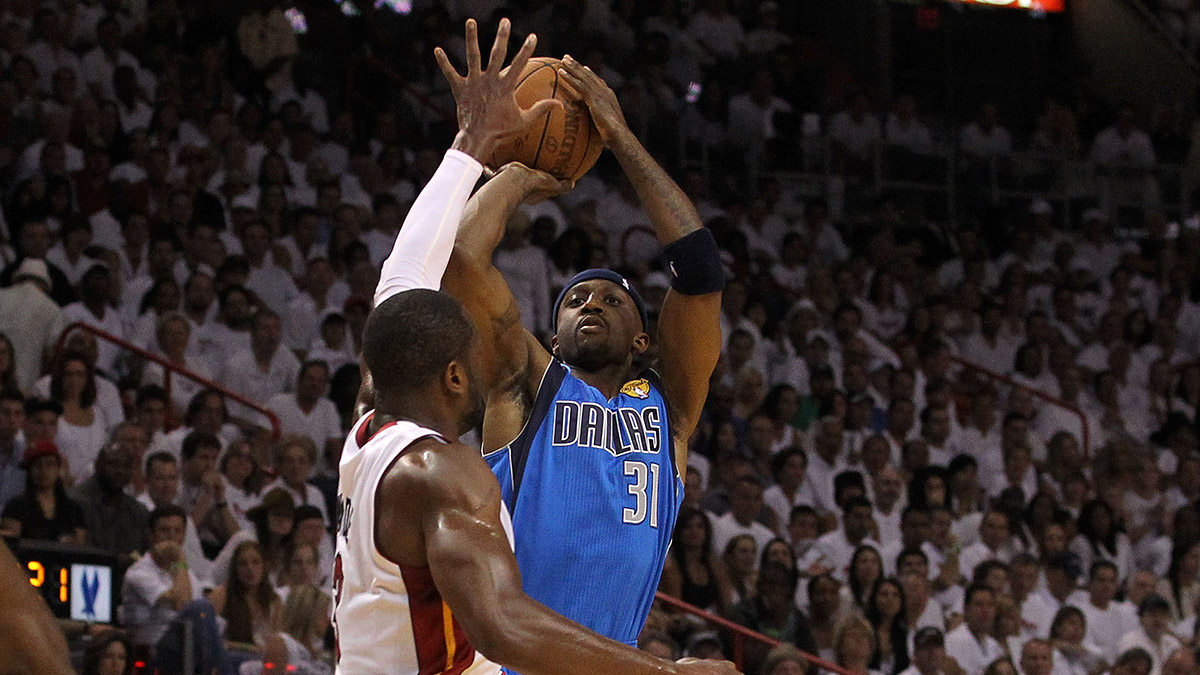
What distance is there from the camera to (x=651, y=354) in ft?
33.9

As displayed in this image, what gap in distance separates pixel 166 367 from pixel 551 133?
5218 mm

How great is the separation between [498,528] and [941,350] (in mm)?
10210

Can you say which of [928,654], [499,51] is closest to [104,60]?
[928,654]

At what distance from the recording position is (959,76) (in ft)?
60.9

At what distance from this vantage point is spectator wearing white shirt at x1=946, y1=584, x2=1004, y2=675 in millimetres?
9445

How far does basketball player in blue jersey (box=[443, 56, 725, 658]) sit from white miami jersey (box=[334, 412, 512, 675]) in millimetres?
1313

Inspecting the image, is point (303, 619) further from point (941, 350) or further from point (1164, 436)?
point (1164, 436)

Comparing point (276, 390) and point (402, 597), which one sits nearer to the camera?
point (402, 597)

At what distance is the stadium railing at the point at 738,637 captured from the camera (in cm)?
844

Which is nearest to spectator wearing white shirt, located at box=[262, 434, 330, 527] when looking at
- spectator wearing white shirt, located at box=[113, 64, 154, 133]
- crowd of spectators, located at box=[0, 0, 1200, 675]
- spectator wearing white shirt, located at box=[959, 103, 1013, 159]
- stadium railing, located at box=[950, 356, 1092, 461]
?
crowd of spectators, located at box=[0, 0, 1200, 675]

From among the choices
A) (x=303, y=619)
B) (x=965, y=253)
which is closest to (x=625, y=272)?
(x=965, y=253)

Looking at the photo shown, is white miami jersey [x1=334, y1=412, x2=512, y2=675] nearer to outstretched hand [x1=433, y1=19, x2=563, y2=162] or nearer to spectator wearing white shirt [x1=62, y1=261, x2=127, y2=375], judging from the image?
outstretched hand [x1=433, y1=19, x2=563, y2=162]

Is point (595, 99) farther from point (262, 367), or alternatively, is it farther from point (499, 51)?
point (262, 367)

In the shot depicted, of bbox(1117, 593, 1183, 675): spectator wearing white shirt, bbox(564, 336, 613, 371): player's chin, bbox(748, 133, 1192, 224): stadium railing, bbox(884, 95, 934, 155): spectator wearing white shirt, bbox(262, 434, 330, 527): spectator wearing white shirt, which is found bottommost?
bbox(1117, 593, 1183, 675): spectator wearing white shirt
